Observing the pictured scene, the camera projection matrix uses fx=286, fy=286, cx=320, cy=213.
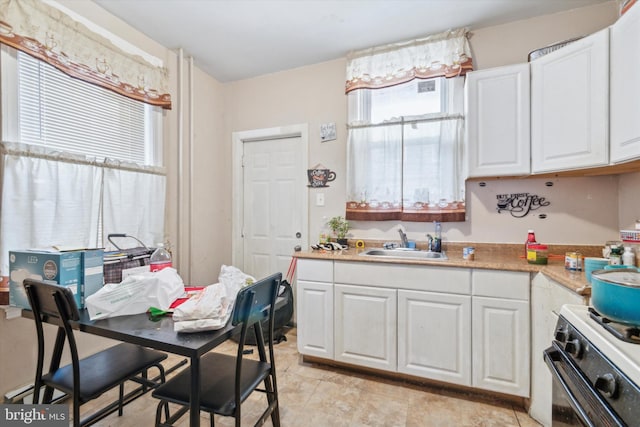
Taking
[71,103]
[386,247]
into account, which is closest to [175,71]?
[71,103]

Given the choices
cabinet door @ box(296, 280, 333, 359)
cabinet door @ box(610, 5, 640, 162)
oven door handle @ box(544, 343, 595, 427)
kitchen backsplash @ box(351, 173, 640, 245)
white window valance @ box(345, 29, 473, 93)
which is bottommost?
cabinet door @ box(296, 280, 333, 359)

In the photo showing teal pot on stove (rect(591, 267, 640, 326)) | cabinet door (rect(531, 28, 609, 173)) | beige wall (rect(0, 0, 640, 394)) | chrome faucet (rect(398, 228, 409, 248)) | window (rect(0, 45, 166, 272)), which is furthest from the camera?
chrome faucet (rect(398, 228, 409, 248))

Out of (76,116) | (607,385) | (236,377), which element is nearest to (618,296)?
(607,385)

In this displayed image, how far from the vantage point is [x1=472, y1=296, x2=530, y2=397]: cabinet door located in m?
1.71

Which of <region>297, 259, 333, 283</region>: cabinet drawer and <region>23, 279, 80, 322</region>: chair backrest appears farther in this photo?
<region>297, 259, 333, 283</region>: cabinet drawer

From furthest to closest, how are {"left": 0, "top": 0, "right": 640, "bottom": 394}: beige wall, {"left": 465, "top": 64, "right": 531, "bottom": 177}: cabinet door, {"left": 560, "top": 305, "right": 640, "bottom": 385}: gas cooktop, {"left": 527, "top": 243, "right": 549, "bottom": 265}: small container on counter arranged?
{"left": 0, "top": 0, "right": 640, "bottom": 394}: beige wall
{"left": 465, "top": 64, "right": 531, "bottom": 177}: cabinet door
{"left": 527, "top": 243, "right": 549, "bottom": 265}: small container on counter
{"left": 560, "top": 305, "right": 640, "bottom": 385}: gas cooktop

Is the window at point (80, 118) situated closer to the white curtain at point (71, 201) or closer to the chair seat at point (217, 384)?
the white curtain at point (71, 201)

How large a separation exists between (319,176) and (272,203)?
63 cm

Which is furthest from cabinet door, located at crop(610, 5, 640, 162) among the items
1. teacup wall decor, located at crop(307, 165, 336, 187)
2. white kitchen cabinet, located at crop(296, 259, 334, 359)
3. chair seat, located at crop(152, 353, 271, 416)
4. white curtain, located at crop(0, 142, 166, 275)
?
white curtain, located at crop(0, 142, 166, 275)

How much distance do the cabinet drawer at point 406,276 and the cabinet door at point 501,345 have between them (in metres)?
0.15

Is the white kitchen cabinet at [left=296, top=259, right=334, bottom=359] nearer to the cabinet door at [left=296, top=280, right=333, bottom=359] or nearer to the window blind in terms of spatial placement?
the cabinet door at [left=296, top=280, right=333, bottom=359]

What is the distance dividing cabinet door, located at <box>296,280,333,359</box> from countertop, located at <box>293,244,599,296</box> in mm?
253

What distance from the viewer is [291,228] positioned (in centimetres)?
302

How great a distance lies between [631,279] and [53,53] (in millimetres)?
3001
